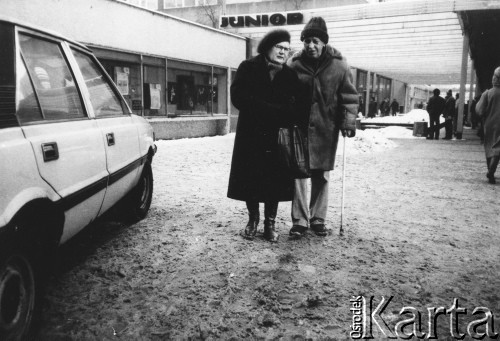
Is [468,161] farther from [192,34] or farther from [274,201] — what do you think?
[192,34]

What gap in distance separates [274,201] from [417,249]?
141 cm

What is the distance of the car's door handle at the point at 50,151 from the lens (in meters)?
2.26

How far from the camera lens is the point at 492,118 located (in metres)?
7.07

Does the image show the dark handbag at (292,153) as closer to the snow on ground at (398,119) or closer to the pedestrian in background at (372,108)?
the snow on ground at (398,119)

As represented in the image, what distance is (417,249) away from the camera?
394 cm

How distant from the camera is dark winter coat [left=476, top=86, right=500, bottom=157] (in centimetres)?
698

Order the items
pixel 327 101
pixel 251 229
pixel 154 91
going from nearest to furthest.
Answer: pixel 327 101 < pixel 251 229 < pixel 154 91

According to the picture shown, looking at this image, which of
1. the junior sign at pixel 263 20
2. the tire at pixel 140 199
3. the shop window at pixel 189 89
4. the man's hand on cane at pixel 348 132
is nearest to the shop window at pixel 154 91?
the shop window at pixel 189 89

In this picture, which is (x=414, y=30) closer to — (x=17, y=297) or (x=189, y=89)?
(x=189, y=89)

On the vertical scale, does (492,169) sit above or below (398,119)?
below

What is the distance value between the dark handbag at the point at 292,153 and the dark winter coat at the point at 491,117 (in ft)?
15.6

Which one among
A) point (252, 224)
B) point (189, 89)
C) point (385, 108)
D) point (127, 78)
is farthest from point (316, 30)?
point (385, 108)

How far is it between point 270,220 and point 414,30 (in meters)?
15.8

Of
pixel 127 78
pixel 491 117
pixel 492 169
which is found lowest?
pixel 492 169
